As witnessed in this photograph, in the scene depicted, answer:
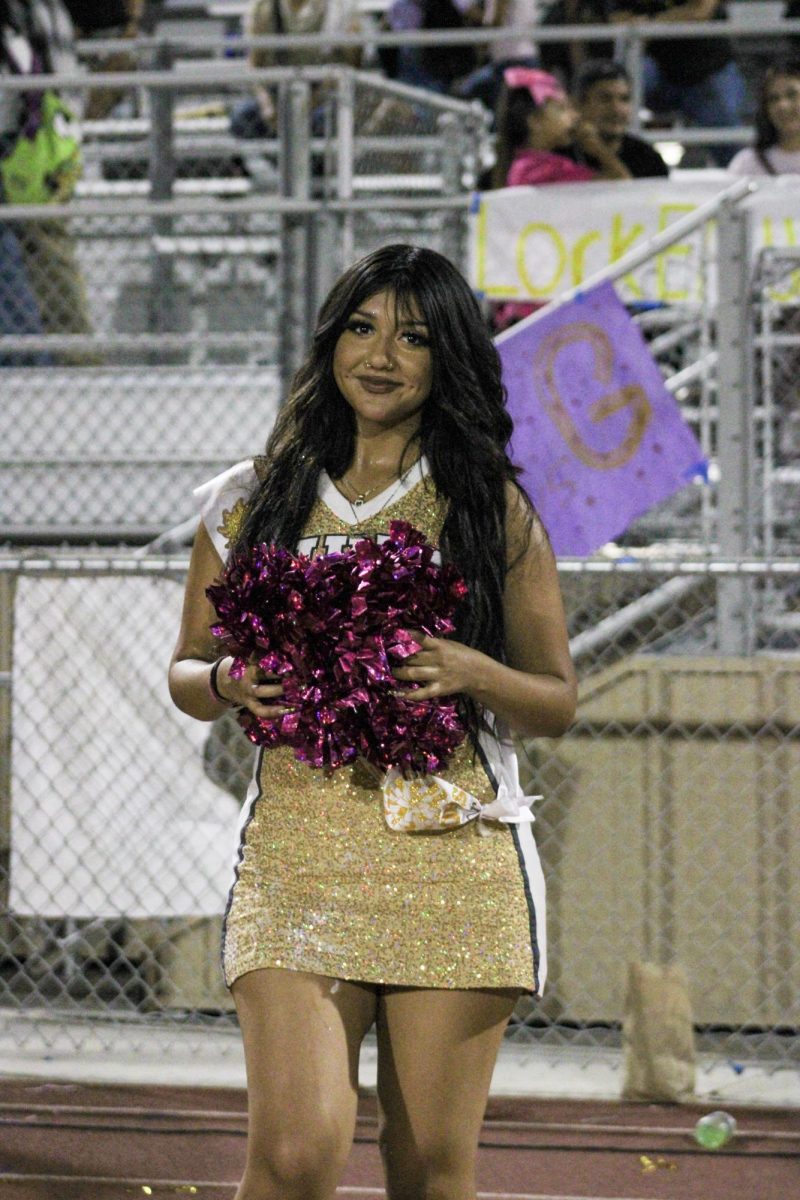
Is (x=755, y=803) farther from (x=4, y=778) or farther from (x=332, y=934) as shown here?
(x=332, y=934)

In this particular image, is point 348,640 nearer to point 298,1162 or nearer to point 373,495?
point 373,495

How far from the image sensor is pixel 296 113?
720 centimetres

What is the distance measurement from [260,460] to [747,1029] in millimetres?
3714

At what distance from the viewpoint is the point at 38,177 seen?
8.16 metres

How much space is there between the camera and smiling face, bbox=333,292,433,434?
2.72 m

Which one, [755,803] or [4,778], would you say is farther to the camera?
[4,778]

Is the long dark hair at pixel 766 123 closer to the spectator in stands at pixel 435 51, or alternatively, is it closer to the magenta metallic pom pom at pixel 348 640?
the spectator in stands at pixel 435 51

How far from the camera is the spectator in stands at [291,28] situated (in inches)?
348

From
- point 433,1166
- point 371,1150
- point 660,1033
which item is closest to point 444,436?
point 433,1166

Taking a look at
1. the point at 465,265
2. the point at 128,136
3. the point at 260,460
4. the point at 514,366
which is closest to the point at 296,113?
the point at 465,265

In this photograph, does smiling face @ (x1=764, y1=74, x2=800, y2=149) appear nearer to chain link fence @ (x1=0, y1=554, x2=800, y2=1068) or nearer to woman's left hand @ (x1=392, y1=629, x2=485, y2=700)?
chain link fence @ (x1=0, y1=554, x2=800, y2=1068)

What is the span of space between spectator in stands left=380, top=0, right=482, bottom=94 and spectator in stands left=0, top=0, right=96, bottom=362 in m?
1.84

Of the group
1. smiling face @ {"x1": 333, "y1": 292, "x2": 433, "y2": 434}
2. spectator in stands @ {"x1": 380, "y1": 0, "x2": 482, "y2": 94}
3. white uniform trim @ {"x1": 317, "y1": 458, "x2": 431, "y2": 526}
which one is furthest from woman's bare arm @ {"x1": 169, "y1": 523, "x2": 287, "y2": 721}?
spectator in stands @ {"x1": 380, "y1": 0, "x2": 482, "y2": 94}

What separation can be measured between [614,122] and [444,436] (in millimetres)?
5377
